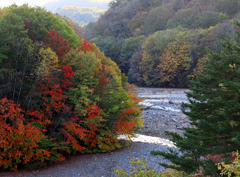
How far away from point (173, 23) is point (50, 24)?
59768 mm

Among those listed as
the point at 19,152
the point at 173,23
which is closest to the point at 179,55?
the point at 173,23

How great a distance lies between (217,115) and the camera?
31.5 feet

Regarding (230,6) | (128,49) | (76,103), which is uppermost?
(230,6)

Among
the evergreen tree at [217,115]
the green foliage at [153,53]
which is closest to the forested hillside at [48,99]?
the evergreen tree at [217,115]

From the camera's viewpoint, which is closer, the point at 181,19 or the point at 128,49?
the point at 128,49

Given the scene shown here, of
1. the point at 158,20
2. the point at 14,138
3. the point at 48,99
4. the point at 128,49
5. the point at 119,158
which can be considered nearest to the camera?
the point at 14,138

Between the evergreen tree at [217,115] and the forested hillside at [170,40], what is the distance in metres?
36.3

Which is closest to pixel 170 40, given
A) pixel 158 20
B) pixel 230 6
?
pixel 230 6

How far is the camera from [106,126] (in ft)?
62.0

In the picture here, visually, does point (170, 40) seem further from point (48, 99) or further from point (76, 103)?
point (48, 99)

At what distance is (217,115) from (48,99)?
11.3 m

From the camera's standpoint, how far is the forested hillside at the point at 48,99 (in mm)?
14305

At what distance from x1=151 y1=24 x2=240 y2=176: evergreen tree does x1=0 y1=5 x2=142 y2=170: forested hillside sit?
8199 mm

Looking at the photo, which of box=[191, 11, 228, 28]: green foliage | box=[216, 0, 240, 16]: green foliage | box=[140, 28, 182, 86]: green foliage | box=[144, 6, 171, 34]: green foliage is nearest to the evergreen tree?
box=[140, 28, 182, 86]: green foliage
